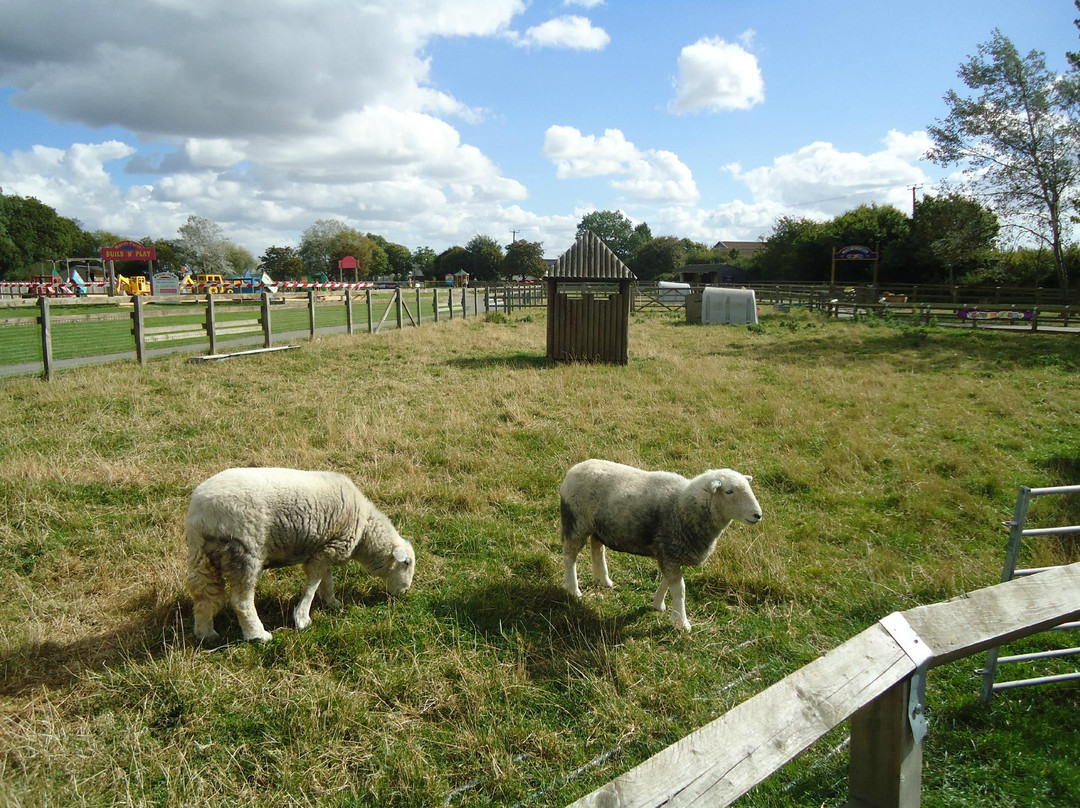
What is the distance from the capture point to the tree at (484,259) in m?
104

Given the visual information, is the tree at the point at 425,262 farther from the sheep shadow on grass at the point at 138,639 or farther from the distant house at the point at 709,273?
the sheep shadow on grass at the point at 138,639

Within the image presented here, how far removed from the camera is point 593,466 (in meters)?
5.23

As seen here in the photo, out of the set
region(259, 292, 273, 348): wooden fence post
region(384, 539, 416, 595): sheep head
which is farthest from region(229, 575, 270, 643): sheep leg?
region(259, 292, 273, 348): wooden fence post

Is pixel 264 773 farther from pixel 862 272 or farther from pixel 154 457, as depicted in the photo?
pixel 862 272

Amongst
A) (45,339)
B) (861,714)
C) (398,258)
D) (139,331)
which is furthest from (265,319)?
(398,258)

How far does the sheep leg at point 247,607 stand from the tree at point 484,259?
10012 cm

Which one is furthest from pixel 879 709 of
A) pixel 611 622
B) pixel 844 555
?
pixel 844 555

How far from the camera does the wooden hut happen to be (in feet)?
50.8

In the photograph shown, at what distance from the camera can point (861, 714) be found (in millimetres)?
2227

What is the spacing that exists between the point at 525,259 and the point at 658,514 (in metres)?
94.8

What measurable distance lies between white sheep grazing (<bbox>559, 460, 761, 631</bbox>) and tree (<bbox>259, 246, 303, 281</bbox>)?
8947 cm

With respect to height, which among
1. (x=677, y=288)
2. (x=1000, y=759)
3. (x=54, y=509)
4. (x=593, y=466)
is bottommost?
(x=1000, y=759)

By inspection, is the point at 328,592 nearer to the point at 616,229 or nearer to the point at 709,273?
the point at 709,273

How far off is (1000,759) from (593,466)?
3.01 metres
